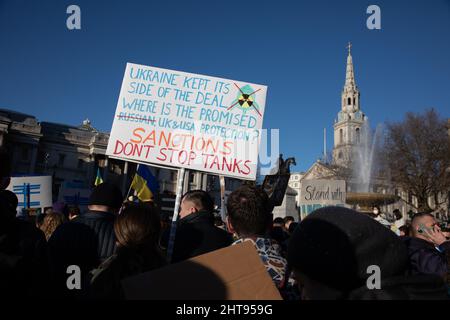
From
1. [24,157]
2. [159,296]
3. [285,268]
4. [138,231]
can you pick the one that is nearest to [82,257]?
[138,231]

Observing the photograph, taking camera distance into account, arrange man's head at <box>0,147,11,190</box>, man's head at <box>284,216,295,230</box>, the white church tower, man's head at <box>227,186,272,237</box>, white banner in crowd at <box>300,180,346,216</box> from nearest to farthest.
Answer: man's head at <box>0,147,11,190</box> → man's head at <box>227,186,272,237</box> → man's head at <box>284,216,295,230</box> → white banner in crowd at <box>300,180,346,216</box> → the white church tower

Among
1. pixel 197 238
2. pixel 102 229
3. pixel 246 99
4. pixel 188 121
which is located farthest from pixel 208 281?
pixel 246 99

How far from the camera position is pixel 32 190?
11227 mm

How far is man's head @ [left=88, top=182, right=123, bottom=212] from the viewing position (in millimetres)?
3318

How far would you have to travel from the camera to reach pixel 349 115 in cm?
9494

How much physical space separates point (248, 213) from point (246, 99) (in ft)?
8.73

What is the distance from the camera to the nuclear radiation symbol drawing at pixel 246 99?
15.9ft

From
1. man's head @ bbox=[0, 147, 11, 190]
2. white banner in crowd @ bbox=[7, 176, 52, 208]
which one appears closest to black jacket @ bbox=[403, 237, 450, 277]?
man's head @ bbox=[0, 147, 11, 190]

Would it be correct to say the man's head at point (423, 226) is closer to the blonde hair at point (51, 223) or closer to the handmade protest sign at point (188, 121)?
the handmade protest sign at point (188, 121)

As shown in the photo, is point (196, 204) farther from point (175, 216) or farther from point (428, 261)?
point (428, 261)

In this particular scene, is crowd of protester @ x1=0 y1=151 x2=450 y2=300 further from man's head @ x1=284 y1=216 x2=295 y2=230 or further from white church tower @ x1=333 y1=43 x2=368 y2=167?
white church tower @ x1=333 y1=43 x2=368 y2=167

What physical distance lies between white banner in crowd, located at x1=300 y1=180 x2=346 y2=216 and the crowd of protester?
7.83m
